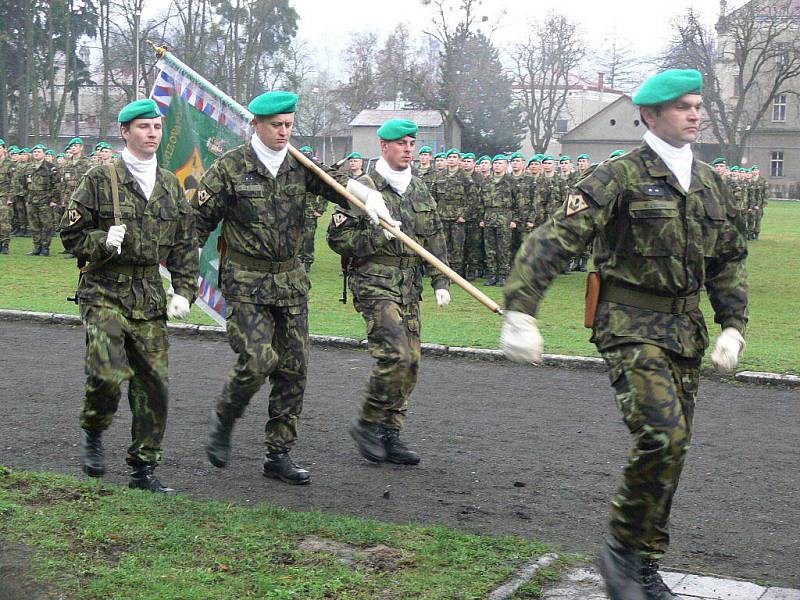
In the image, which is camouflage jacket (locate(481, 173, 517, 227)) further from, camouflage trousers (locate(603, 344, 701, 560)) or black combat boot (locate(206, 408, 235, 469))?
camouflage trousers (locate(603, 344, 701, 560))

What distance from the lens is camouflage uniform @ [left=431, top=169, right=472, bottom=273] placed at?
20688 mm

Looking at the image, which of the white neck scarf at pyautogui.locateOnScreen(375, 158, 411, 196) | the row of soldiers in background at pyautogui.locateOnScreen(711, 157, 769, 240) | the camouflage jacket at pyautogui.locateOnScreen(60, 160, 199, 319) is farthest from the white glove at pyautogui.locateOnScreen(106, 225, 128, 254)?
the row of soldiers in background at pyautogui.locateOnScreen(711, 157, 769, 240)

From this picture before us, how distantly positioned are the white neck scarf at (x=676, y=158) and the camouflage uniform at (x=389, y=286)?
2.83 metres

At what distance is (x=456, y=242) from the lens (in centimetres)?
2078

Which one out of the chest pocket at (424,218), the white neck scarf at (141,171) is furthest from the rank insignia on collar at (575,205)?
the chest pocket at (424,218)

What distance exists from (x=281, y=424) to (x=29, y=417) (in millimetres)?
2573

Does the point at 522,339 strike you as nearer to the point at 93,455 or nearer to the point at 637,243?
the point at 637,243

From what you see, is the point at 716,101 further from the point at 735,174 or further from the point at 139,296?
the point at 139,296

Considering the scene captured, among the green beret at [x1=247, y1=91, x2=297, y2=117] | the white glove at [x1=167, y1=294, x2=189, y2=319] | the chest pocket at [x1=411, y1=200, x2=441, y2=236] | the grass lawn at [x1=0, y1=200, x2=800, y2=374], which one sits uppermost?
the green beret at [x1=247, y1=91, x2=297, y2=117]

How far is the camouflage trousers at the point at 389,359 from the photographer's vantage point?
7328mm

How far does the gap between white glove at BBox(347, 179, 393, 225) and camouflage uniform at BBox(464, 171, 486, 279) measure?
13.7 meters

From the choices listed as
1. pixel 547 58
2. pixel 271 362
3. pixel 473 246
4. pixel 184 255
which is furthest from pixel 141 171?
pixel 547 58

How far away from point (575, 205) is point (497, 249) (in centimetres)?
1536

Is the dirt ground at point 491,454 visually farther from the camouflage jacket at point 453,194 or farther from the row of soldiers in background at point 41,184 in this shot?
the row of soldiers in background at point 41,184
